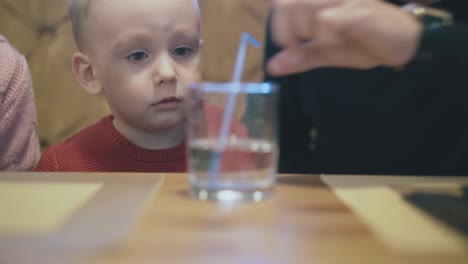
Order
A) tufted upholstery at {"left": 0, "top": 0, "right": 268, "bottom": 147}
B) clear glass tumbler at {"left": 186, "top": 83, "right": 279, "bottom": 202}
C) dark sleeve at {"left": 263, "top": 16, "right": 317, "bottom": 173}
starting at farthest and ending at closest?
tufted upholstery at {"left": 0, "top": 0, "right": 268, "bottom": 147}, dark sleeve at {"left": 263, "top": 16, "right": 317, "bottom": 173}, clear glass tumbler at {"left": 186, "top": 83, "right": 279, "bottom": 202}

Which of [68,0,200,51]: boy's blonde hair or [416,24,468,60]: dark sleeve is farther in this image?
[68,0,200,51]: boy's blonde hair

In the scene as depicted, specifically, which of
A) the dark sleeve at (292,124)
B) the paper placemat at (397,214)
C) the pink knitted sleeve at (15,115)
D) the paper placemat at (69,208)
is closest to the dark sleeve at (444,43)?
the paper placemat at (397,214)

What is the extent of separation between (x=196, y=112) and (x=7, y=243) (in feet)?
0.78

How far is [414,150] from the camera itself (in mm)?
1064

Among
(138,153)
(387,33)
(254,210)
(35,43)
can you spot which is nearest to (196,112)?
(254,210)

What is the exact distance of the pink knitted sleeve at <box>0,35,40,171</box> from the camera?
1093 mm

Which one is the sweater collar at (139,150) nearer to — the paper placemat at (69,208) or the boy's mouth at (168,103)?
the boy's mouth at (168,103)

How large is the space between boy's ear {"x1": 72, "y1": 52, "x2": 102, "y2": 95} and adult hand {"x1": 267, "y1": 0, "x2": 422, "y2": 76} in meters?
0.57

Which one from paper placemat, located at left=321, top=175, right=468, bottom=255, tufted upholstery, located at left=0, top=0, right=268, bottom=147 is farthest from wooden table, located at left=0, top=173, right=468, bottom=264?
tufted upholstery, located at left=0, top=0, right=268, bottom=147

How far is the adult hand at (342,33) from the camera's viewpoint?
595mm

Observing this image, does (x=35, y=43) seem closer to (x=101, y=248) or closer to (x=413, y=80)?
(x=413, y=80)

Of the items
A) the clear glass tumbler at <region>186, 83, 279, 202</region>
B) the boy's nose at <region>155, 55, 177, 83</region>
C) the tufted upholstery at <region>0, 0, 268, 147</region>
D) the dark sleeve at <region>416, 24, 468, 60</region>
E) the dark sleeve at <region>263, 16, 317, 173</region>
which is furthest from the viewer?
the tufted upholstery at <region>0, 0, 268, 147</region>

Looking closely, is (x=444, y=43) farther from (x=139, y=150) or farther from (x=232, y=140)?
(x=139, y=150)

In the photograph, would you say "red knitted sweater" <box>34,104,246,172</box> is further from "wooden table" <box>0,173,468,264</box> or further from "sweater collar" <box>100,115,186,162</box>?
"wooden table" <box>0,173,468,264</box>
